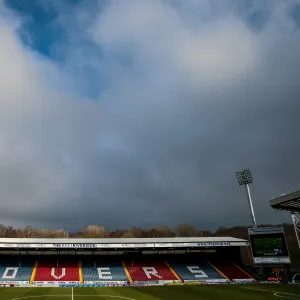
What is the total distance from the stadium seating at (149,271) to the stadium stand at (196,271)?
6.72ft

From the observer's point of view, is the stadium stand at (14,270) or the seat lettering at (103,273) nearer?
the stadium stand at (14,270)

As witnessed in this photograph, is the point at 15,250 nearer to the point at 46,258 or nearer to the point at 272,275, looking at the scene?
the point at 46,258

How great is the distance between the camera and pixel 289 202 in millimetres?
34719

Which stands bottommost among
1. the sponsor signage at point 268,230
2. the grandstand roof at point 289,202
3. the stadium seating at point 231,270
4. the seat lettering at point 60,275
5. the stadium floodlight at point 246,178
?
the stadium seating at point 231,270

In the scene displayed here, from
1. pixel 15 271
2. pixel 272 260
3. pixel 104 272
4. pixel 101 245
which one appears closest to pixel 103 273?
pixel 104 272

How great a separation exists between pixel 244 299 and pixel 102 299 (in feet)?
53.8

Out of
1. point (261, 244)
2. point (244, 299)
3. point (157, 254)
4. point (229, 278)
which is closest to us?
point (244, 299)

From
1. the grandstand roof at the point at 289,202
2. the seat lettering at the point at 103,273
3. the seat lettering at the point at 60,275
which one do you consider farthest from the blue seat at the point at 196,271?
the grandstand roof at the point at 289,202

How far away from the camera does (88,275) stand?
53188 mm

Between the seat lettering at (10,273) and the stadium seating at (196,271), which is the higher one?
the seat lettering at (10,273)

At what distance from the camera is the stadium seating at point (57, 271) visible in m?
51.1

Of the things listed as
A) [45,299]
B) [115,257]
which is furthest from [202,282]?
[45,299]

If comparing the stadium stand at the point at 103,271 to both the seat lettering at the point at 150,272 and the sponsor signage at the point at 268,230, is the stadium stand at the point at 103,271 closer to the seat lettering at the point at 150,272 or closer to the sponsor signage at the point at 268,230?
the seat lettering at the point at 150,272

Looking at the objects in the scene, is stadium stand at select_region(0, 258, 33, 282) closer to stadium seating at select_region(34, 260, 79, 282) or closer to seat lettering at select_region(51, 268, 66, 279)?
stadium seating at select_region(34, 260, 79, 282)
